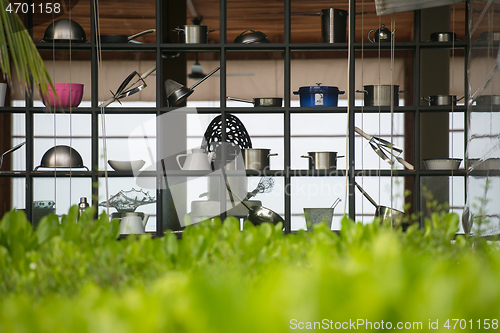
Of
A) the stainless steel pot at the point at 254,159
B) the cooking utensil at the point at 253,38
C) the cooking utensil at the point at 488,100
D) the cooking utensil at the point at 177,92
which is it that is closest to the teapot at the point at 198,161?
the stainless steel pot at the point at 254,159

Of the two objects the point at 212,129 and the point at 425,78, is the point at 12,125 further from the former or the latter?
the point at 425,78

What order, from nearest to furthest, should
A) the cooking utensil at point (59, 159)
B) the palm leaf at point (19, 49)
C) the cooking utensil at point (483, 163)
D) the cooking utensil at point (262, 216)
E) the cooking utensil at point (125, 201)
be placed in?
the palm leaf at point (19, 49) < the cooking utensil at point (483, 163) < the cooking utensil at point (262, 216) < the cooking utensil at point (59, 159) < the cooking utensil at point (125, 201)

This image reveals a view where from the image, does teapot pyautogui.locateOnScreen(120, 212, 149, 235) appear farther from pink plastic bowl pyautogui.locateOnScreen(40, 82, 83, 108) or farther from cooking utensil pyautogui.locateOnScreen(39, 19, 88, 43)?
cooking utensil pyautogui.locateOnScreen(39, 19, 88, 43)

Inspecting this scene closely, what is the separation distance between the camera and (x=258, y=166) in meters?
2.65

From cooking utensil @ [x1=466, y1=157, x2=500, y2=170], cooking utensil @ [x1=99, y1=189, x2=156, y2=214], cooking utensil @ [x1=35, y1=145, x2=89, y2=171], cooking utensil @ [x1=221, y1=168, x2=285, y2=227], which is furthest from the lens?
cooking utensil @ [x1=99, y1=189, x2=156, y2=214]

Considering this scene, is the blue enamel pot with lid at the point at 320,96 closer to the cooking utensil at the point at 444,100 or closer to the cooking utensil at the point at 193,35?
the cooking utensil at the point at 444,100

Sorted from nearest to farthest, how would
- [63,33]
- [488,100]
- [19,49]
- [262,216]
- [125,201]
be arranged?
[19,49] → [488,100] → [262,216] → [63,33] → [125,201]

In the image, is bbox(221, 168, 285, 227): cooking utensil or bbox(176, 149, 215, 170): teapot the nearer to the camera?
bbox(221, 168, 285, 227): cooking utensil

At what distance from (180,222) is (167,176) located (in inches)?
15.3

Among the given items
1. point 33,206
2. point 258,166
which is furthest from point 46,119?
point 258,166

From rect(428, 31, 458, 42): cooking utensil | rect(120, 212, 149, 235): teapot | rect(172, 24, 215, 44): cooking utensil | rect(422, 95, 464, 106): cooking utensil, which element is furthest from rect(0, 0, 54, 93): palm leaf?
rect(428, 31, 458, 42): cooking utensil

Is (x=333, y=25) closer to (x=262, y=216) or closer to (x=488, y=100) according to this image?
(x=488, y=100)

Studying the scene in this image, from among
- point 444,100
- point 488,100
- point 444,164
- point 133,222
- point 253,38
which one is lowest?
point 133,222

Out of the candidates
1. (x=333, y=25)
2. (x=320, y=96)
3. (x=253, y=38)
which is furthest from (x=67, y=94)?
(x=333, y=25)
